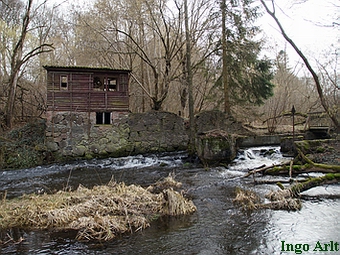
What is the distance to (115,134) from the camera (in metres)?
17.8

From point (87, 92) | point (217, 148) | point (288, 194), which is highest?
point (87, 92)

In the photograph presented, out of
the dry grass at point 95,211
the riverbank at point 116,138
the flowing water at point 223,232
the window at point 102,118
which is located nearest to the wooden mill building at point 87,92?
the window at point 102,118

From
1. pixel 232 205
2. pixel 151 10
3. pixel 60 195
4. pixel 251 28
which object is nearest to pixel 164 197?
pixel 232 205

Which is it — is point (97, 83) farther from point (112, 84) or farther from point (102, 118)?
point (102, 118)

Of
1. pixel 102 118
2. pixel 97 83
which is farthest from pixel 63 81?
pixel 102 118

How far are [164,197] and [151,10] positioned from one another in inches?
581

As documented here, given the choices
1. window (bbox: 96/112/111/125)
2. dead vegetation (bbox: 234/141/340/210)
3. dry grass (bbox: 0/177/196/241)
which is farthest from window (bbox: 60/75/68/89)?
dead vegetation (bbox: 234/141/340/210)

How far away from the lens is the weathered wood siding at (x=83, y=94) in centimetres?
1722

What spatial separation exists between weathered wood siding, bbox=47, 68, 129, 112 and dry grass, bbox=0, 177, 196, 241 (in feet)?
36.5

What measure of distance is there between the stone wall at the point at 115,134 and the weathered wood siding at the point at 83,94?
21.1 inches

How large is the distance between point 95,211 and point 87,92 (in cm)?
1300

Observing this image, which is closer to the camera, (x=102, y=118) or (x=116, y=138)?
(x=116, y=138)

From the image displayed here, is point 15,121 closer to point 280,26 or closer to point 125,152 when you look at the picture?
point 125,152

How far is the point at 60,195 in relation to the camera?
7.42m
